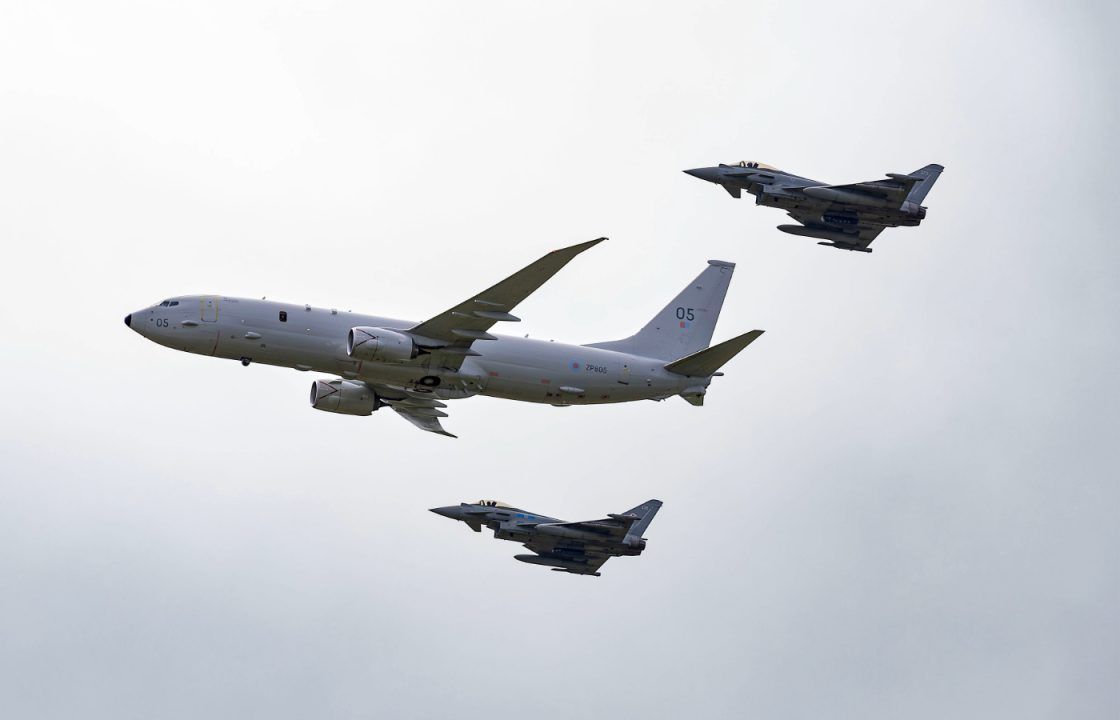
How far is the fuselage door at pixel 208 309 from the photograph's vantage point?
73750 mm

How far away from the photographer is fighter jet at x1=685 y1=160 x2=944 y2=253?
8412cm

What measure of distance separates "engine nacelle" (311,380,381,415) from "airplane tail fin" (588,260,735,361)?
1193 centimetres

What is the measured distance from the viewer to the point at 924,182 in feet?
280

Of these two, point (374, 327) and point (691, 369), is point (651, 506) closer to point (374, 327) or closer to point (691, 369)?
point (691, 369)

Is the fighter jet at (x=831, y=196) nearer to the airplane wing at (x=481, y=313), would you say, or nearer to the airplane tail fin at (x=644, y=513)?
the airplane wing at (x=481, y=313)

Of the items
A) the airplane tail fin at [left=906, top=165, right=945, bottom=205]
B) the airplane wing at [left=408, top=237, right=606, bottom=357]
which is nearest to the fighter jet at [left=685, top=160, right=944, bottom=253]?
the airplane tail fin at [left=906, top=165, right=945, bottom=205]

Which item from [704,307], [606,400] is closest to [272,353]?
[606,400]

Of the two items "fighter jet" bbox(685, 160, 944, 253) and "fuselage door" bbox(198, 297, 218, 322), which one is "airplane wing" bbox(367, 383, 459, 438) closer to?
"fuselage door" bbox(198, 297, 218, 322)

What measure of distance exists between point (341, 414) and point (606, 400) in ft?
45.6

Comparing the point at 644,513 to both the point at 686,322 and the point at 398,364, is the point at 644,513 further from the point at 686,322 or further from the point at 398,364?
the point at 398,364

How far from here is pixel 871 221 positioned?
85.6 meters

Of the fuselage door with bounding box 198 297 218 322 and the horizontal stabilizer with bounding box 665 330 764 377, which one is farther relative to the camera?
the horizontal stabilizer with bounding box 665 330 764 377

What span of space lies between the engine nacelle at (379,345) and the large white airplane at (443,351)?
5 centimetres

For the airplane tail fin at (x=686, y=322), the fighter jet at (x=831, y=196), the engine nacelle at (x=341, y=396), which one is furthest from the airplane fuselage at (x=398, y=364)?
the fighter jet at (x=831, y=196)
